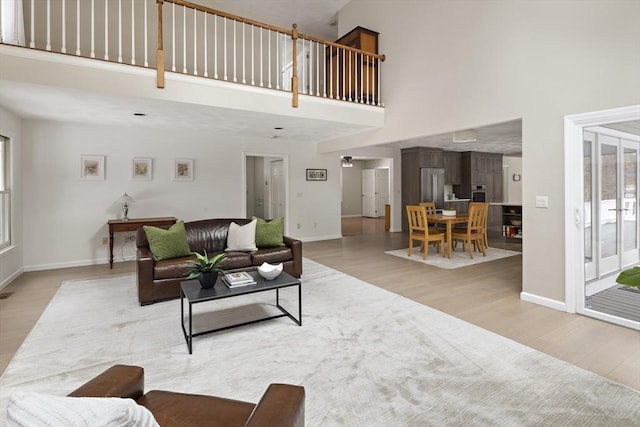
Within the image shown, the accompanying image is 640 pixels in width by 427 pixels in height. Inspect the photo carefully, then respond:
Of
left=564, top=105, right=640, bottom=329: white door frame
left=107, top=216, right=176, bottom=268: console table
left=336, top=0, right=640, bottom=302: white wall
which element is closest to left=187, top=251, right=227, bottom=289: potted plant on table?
left=107, top=216, right=176, bottom=268: console table

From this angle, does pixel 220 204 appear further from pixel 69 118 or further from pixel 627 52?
pixel 627 52

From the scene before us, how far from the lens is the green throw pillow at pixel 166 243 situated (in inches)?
150

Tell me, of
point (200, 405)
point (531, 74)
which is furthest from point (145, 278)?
point (531, 74)

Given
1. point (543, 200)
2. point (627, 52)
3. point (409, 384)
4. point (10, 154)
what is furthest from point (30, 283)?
point (627, 52)

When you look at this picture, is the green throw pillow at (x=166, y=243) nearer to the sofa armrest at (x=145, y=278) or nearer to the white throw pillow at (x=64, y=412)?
the sofa armrest at (x=145, y=278)

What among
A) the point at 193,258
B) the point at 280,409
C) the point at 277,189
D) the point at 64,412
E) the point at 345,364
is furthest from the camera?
the point at 277,189

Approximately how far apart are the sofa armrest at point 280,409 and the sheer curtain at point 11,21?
4793 mm

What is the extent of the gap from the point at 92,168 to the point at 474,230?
672 centimetres

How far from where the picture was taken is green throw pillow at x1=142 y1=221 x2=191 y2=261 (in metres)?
3.81

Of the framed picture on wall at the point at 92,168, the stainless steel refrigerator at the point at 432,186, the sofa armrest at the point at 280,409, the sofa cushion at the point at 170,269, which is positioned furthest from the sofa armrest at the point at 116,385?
the stainless steel refrigerator at the point at 432,186

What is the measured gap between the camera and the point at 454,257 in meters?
5.82

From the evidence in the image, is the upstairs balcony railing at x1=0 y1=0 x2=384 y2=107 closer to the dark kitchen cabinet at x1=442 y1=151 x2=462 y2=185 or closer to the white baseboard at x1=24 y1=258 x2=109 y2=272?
the white baseboard at x1=24 y1=258 x2=109 y2=272

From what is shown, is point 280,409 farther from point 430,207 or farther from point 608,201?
point 430,207

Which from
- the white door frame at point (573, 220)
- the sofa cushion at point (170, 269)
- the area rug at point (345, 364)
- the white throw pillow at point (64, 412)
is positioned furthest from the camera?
the sofa cushion at point (170, 269)
